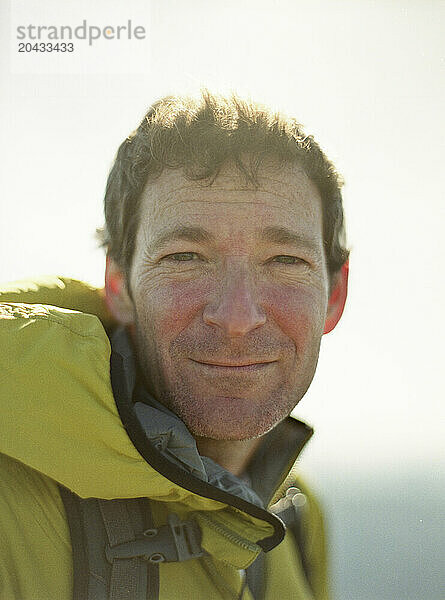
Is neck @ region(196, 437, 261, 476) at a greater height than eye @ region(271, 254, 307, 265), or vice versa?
eye @ region(271, 254, 307, 265)

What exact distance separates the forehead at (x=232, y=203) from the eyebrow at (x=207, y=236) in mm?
14

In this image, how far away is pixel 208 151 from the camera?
2.08 m

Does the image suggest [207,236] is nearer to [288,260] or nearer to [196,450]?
[288,260]

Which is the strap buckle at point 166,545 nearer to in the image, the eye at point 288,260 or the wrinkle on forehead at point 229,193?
the eye at point 288,260

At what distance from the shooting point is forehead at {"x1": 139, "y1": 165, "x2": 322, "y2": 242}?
6.54 ft

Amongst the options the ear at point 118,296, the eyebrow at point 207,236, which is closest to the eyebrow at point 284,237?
the eyebrow at point 207,236

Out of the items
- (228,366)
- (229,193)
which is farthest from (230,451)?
(229,193)

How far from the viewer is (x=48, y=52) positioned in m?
2.66

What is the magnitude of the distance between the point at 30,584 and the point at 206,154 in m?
1.32

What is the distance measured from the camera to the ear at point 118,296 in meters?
2.23

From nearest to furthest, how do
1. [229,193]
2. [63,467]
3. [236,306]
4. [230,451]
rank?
1. [63,467]
2. [236,306]
3. [229,193]
4. [230,451]

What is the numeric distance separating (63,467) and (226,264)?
75 centimetres

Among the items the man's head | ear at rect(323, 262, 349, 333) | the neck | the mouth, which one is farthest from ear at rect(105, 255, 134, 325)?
ear at rect(323, 262, 349, 333)

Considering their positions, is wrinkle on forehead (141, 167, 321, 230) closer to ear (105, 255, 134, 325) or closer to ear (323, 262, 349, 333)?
ear (105, 255, 134, 325)
